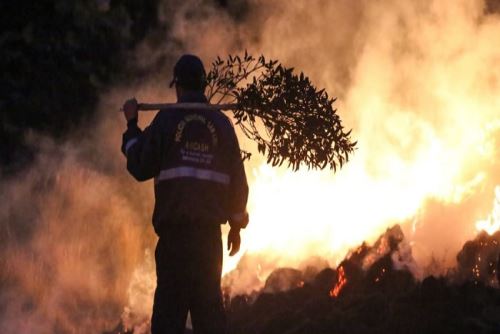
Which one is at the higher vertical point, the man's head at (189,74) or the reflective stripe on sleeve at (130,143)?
the man's head at (189,74)

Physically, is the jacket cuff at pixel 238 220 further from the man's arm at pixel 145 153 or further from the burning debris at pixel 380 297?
the burning debris at pixel 380 297

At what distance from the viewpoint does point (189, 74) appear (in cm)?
542

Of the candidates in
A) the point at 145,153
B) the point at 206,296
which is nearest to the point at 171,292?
the point at 206,296

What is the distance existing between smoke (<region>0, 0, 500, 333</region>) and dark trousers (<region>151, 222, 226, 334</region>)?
8.17m

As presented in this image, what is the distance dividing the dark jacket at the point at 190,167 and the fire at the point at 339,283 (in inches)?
267

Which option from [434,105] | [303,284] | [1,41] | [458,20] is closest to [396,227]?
[303,284]

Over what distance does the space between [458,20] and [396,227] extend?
21.1 ft

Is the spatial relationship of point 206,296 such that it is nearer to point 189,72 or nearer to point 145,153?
point 145,153

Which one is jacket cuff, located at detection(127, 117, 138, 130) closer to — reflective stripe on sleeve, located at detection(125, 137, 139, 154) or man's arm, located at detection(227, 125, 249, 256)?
reflective stripe on sleeve, located at detection(125, 137, 139, 154)

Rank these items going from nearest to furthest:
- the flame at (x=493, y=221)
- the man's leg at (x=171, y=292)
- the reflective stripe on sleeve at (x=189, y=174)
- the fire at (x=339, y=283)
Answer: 1. the man's leg at (x=171, y=292)
2. the reflective stripe on sleeve at (x=189, y=174)
3. the fire at (x=339, y=283)
4. the flame at (x=493, y=221)

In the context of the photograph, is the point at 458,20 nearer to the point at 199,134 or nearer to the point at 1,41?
the point at 1,41

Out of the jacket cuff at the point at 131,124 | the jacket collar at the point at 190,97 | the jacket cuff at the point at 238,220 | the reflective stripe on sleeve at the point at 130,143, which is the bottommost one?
the jacket cuff at the point at 238,220

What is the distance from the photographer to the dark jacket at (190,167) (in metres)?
5.06

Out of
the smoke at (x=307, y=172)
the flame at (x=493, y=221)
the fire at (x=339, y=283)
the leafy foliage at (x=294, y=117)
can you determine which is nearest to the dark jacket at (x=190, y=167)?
the leafy foliage at (x=294, y=117)
